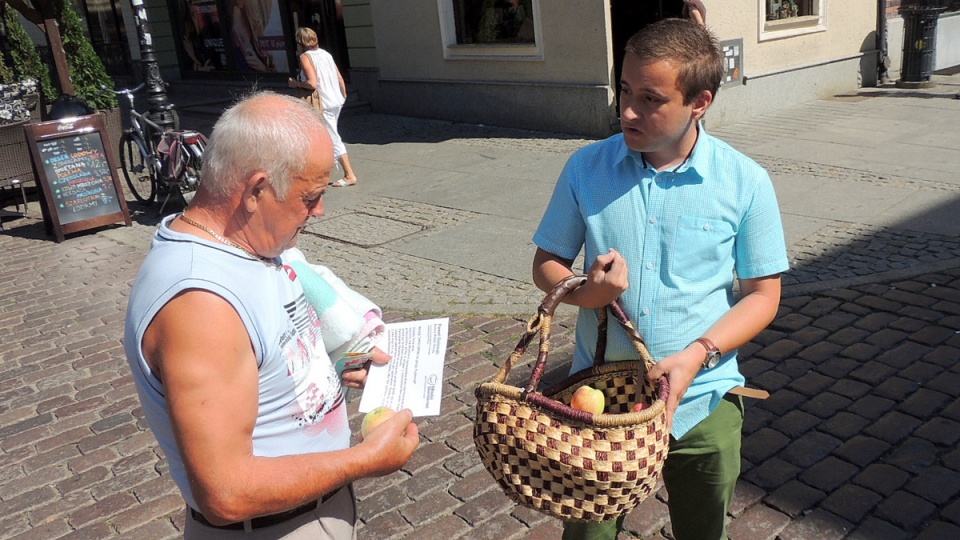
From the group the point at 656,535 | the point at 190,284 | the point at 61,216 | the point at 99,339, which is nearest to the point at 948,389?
the point at 656,535

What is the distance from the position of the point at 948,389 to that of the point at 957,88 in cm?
1072

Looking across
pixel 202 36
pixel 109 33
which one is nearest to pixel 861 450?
pixel 202 36

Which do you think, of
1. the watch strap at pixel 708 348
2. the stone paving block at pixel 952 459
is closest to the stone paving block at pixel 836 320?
the stone paving block at pixel 952 459

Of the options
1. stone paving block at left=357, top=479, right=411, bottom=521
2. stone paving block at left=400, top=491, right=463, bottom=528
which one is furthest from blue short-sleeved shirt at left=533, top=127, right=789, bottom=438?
stone paving block at left=357, top=479, right=411, bottom=521

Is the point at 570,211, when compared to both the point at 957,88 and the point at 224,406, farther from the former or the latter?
the point at 957,88

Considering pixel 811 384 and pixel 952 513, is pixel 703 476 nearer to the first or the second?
pixel 952 513

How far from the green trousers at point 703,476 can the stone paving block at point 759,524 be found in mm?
868

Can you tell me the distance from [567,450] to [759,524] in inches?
71.5

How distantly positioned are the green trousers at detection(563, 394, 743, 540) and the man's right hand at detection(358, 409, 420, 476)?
2.43 ft

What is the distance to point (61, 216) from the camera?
8.44 meters

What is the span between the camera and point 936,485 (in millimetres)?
3451

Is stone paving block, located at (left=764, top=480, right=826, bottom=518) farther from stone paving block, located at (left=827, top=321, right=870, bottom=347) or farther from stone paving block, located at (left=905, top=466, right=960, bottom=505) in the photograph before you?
stone paving block, located at (left=827, top=321, right=870, bottom=347)

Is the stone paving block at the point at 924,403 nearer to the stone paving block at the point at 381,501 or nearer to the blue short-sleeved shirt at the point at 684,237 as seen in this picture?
the blue short-sleeved shirt at the point at 684,237

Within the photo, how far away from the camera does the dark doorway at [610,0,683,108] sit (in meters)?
12.3
